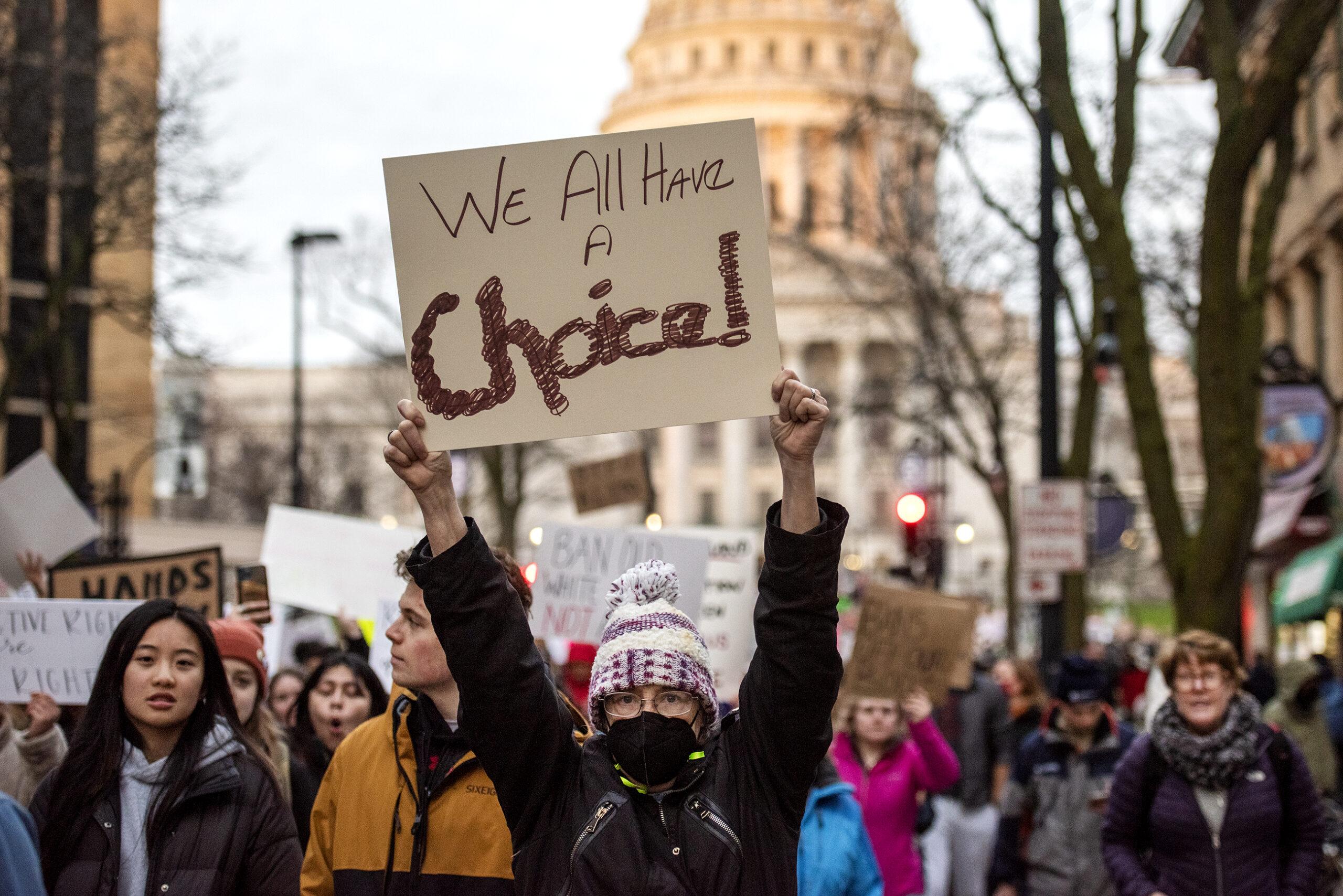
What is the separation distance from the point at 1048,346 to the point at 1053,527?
153cm

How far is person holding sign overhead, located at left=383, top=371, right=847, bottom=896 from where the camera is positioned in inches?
→ 125

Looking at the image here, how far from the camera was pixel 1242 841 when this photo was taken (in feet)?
18.1

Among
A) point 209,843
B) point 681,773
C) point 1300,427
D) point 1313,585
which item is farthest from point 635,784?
point 1313,585

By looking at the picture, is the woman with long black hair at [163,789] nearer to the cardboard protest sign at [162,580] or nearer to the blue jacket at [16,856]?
the blue jacket at [16,856]

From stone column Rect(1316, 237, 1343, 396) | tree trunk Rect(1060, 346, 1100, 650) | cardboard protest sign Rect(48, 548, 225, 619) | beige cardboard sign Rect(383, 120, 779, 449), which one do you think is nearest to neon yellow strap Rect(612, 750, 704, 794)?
beige cardboard sign Rect(383, 120, 779, 449)

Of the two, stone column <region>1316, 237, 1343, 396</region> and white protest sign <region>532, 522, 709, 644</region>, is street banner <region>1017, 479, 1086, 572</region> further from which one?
stone column <region>1316, 237, 1343, 396</region>

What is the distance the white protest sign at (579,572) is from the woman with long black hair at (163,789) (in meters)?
3.63

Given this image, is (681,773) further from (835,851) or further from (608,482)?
(608,482)

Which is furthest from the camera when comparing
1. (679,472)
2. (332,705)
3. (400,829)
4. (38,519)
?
(679,472)

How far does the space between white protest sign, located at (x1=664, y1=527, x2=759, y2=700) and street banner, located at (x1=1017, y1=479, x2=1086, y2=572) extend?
181 inches

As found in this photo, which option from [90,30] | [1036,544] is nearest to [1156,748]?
[1036,544]

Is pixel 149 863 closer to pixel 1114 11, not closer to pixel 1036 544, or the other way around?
pixel 1114 11

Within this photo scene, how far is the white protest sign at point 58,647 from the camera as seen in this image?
17.8 feet

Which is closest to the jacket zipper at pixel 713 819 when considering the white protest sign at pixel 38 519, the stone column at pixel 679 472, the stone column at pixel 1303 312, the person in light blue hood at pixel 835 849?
the person in light blue hood at pixel 835 849
